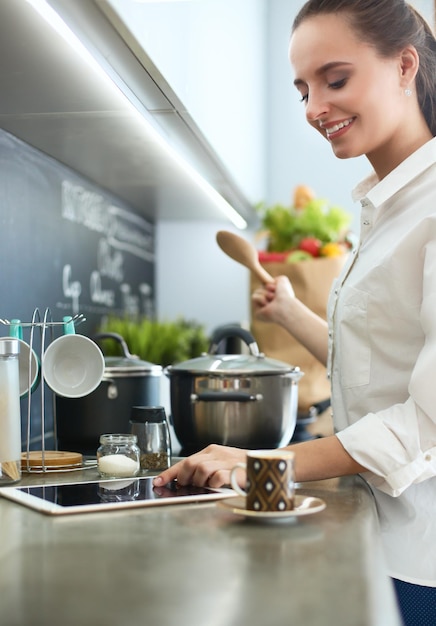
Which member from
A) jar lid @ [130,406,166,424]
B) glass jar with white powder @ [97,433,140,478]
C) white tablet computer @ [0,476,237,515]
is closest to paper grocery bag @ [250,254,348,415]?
jar lid @ [130,406,166,424]

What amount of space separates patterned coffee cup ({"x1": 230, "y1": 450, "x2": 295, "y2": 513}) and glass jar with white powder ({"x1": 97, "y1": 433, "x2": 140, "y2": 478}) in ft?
1.31

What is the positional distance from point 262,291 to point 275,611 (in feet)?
4.03

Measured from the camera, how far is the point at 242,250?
1796 mm

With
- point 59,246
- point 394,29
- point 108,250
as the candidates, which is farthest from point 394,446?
point 108,250

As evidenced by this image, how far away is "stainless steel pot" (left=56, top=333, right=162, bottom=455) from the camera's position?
1.61m

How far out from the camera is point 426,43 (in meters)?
1.27

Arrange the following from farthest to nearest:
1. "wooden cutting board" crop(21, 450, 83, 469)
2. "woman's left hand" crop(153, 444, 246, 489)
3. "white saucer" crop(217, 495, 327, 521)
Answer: "wooden cutting board" crop(21, 450, 83, 469), "woman's left hand" crop(153, 444, 246, 489), "white saucer" crop(217, 495, 327, 521)

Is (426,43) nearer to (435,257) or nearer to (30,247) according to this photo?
(435,257)

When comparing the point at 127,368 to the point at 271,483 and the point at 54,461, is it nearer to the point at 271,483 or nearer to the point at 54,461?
the point at 54,461

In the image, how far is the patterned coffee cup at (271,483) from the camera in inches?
35.4

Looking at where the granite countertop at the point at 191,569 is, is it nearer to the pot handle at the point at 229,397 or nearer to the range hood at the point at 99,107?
the pot handle at the point at 229,397

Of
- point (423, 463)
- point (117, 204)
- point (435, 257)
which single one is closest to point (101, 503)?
point (423, 463)

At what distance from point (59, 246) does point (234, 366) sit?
0.71 m

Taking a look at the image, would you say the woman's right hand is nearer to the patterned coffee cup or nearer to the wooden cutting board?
the wooden cutting board
